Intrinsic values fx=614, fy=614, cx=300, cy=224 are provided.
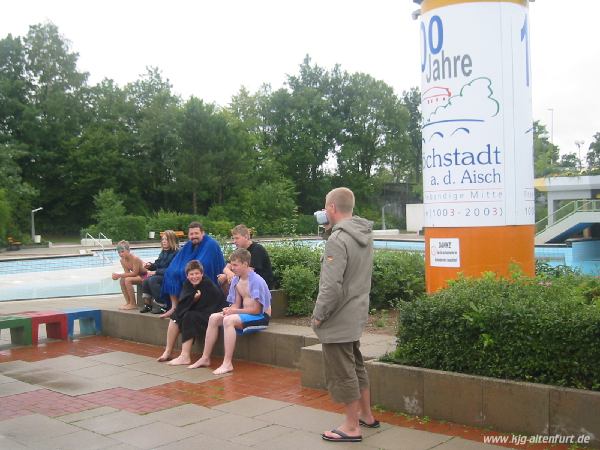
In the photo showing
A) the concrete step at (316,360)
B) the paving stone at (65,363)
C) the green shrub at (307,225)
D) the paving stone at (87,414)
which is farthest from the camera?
the green shrub at (307,225)

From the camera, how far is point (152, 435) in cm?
468

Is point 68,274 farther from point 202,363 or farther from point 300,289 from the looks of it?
point 202,363

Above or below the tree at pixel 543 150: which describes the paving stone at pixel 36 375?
below

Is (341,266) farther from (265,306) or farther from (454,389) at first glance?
(265,306)

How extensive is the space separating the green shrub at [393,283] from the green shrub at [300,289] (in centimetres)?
82

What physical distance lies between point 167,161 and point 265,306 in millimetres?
45141

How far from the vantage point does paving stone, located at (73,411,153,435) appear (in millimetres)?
4867

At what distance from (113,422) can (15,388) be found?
6.27 feet

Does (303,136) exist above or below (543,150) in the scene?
above

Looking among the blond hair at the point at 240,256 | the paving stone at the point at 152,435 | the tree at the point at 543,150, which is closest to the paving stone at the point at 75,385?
the paving stone at the point at 152,435

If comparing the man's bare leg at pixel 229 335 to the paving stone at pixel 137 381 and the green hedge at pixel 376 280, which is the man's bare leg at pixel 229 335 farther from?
the green hedge at pixel 376 280

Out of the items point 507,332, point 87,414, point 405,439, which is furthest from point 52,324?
point 507,332

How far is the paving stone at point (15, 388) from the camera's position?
6.17 meters

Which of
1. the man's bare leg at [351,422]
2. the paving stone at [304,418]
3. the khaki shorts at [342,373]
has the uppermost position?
the khaki shorts at [342,373]
